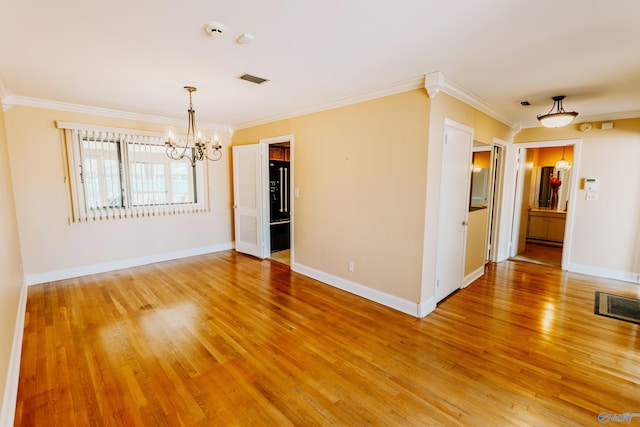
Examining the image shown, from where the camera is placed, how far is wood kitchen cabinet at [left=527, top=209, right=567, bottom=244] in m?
6.43

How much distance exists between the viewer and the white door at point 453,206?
330 centimetres

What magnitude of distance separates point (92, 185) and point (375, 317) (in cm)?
454

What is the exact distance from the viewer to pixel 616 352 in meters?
2.56

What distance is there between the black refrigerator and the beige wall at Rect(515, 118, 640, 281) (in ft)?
15.6

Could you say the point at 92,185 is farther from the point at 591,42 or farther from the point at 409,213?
the point at 591,42

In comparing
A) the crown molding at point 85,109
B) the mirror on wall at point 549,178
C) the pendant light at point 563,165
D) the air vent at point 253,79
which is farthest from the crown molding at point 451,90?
the crown molding at point 85,109

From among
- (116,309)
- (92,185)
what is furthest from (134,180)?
(116,309)

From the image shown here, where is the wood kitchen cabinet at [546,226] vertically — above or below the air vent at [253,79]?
below

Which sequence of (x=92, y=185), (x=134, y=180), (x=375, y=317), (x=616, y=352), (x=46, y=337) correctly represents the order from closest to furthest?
(x=616, y=352) → (x=46, y=337) → (x=375, y=317) → (x=92, y=185) → (x=134, y=180)

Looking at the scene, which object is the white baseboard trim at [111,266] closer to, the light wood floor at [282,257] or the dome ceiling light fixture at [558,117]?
the light wood floor at [282,257]

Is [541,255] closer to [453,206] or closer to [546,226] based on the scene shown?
[546,226]

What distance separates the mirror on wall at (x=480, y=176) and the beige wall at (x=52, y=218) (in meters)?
5.14

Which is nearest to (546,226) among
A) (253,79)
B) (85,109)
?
(253,79)

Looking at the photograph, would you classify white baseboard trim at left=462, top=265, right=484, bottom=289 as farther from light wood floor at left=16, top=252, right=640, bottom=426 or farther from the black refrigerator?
the black refrigerator
